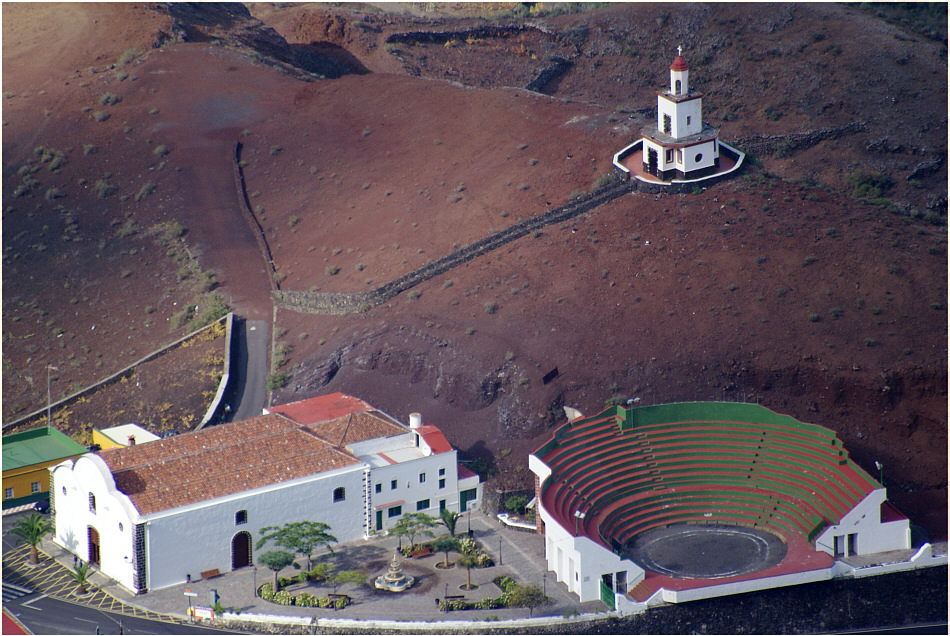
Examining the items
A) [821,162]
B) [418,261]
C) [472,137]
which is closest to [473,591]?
[418,261]

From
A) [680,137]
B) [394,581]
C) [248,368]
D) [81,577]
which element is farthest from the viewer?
[680,137]

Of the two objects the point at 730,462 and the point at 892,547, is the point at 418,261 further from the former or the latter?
the point at 892,547

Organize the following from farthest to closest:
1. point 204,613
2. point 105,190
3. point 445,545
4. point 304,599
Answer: point 105,190, point 445,545, point 304,599, point 204,613

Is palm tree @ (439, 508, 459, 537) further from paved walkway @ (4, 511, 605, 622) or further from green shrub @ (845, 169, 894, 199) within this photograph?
green shrub @ (845, 169, 894, 199)

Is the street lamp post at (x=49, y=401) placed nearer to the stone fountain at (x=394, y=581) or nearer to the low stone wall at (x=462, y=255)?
the low stone wall at (x=462, y=255)

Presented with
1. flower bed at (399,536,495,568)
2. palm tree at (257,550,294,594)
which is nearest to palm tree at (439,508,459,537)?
flower bed at (399,536,495,568)

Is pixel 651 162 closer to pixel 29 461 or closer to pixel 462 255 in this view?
A: pixel 462 255

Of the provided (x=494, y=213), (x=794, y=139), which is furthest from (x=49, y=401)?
(x=794, y=139)
